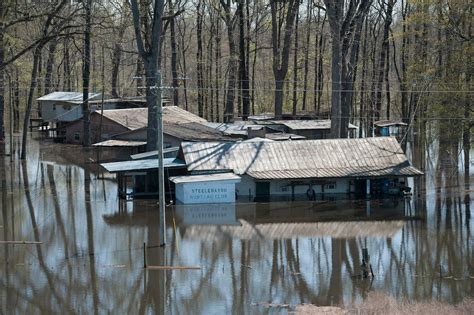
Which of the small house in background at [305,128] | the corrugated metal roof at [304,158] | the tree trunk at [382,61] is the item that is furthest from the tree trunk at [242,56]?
the corrugated metal roof at [304,158]

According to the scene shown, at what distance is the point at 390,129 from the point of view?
180ft

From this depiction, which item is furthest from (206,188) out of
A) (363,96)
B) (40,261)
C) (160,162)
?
(363,96)

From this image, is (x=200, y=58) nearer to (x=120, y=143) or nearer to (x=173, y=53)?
(x=173, y=53)

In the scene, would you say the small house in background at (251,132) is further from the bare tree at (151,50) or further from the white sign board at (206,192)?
the white sign board at (206,192)

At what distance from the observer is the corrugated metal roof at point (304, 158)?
1287 inches

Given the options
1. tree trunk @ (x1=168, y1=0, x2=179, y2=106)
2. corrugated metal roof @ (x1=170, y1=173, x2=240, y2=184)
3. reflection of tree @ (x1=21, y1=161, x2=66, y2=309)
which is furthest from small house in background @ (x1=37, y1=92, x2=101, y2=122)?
corrugated metal roof @ (x1=170, y1=173, x2=240, y2=184)

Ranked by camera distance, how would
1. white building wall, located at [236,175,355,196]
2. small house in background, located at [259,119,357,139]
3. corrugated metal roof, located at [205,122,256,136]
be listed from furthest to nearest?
small house in background, located at [259,119,357,139] < corrugated metal roof, located at [205,122,256,136] < white building wall, located at [236,175,355,196]

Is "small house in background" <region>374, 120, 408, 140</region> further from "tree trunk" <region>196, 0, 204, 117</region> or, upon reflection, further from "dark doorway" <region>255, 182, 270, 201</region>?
"dark doorway" <region>255, 182, 270, 201</region>

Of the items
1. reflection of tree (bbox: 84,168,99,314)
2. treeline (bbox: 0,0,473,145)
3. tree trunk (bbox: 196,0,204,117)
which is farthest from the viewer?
tree trunk (bbox: 196,0,204,117)

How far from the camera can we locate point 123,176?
109 feet

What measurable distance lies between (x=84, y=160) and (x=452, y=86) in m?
20.2

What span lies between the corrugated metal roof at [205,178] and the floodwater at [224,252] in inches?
44.1

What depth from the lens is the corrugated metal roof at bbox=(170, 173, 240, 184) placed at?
3116 centimetres

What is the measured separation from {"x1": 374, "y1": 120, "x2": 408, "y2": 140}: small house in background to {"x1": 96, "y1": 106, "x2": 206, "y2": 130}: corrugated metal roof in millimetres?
13081
